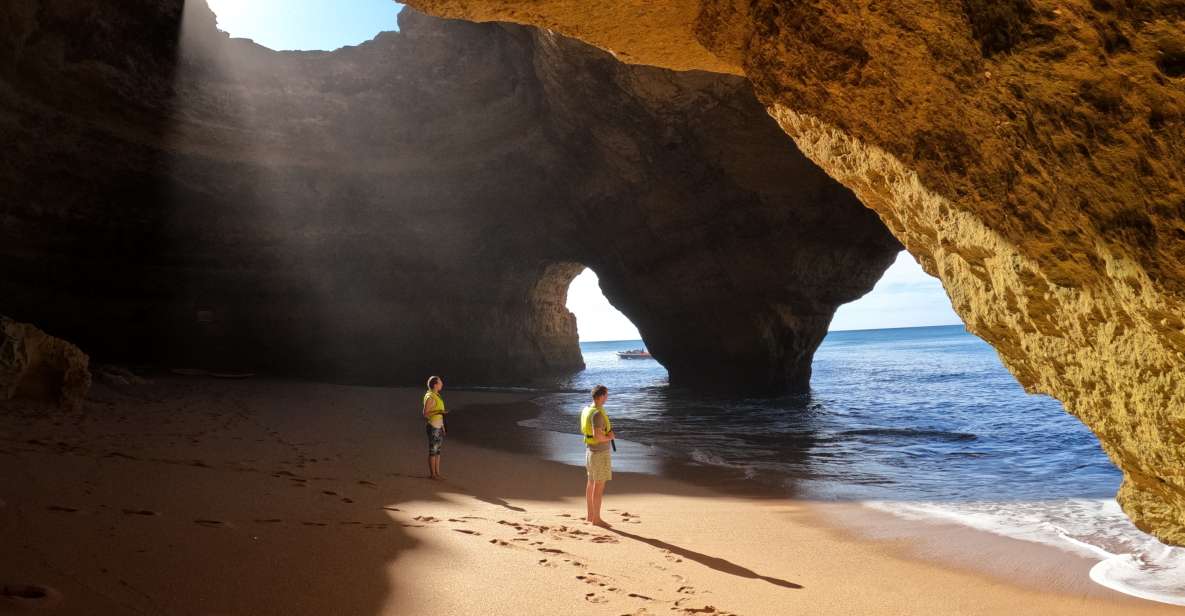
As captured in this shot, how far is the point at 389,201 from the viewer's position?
20.5 meters

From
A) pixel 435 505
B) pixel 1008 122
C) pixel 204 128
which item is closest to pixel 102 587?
pixel 435 505

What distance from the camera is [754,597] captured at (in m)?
4.24

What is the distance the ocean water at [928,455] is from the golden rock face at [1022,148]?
9.40 feet

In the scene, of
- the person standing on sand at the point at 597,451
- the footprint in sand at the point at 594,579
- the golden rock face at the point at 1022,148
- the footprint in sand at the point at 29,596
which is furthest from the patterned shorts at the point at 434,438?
the golden rock face at the point at 1022,148

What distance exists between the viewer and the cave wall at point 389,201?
51.5ft

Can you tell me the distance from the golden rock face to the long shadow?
2.09 metres

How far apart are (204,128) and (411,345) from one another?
A: 28.3 ft

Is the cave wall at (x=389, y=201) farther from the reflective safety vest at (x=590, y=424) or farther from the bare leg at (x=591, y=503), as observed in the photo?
the bare leg at (x=591, y=503)

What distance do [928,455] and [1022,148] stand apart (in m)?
9.04

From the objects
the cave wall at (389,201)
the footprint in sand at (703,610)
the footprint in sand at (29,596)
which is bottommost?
the footprint in sand at (703,610)

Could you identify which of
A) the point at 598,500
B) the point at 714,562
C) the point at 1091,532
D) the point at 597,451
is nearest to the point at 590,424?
the point at 597,451

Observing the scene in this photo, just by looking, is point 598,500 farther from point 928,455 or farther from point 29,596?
point 928,455

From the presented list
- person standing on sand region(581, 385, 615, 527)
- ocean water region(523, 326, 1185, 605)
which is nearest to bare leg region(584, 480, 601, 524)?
person standing on sand region(581, 385, 615, 527)

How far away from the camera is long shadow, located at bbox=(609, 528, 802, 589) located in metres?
4.65
